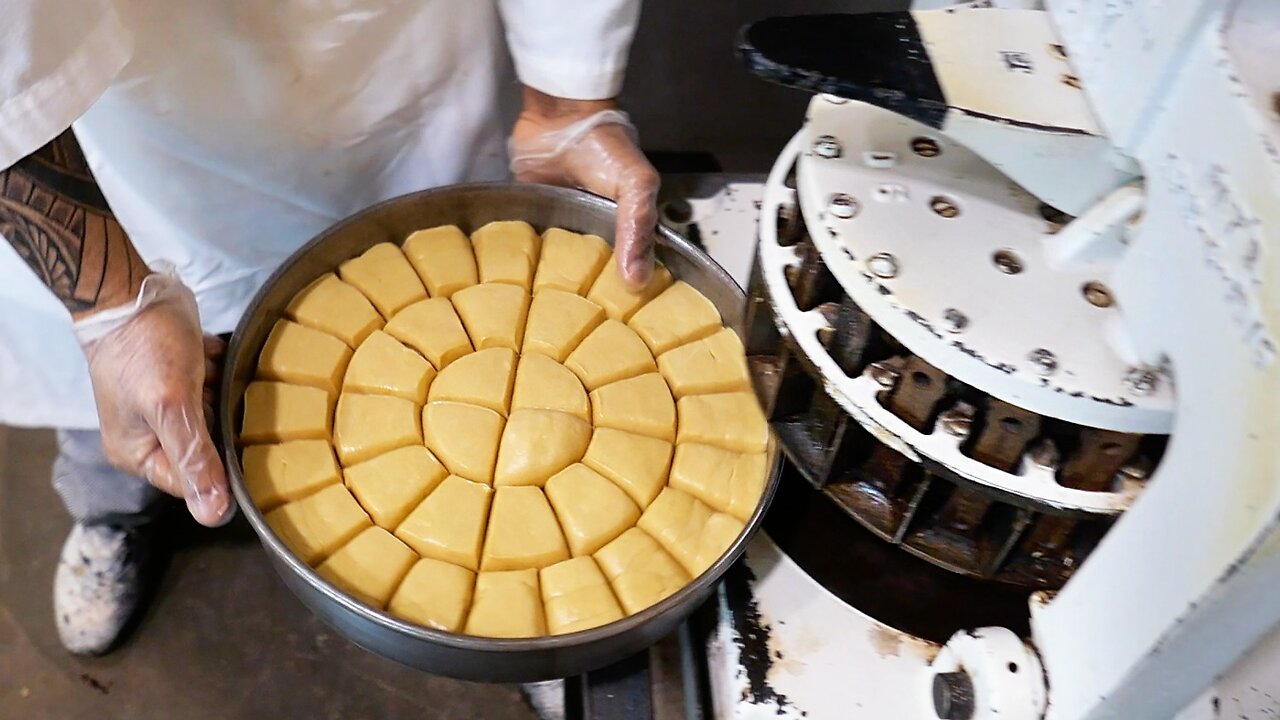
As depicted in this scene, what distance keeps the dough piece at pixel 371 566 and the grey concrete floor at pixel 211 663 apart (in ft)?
2.63

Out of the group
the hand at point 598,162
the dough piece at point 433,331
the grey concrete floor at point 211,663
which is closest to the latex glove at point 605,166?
the hand at point 598,162

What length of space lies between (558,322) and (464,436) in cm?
20

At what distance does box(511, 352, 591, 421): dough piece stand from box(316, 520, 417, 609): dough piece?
201 millimetres

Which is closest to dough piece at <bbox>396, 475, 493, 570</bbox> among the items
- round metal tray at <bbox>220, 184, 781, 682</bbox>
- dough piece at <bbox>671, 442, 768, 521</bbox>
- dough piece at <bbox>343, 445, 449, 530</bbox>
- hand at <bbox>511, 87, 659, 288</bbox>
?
dough piece at <bbox>343, 445, 449, 530</bbox>

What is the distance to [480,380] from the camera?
3.52ft

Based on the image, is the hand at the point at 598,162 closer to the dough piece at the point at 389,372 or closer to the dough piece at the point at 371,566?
the dough piece at the point at 389,372

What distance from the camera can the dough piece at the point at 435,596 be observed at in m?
0.92

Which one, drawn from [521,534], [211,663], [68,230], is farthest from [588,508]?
[211,663]

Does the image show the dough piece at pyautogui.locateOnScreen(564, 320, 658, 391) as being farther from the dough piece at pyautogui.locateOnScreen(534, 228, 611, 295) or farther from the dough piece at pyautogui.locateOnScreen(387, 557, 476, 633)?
the dough piece at pyautogui.locateOnScreen(387, 557, 476, 633)

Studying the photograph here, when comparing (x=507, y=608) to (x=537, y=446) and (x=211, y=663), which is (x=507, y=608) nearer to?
(x=537, y=446)

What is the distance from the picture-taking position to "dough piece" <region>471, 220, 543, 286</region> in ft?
3.89

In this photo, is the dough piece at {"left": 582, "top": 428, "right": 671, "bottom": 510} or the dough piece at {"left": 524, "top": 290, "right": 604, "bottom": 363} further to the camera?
the dough piece at {"left": 524, "top": 290, "right": 604, "bottom": 363}

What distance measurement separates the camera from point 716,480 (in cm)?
103

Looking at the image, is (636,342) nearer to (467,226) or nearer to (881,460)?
(467,226)
